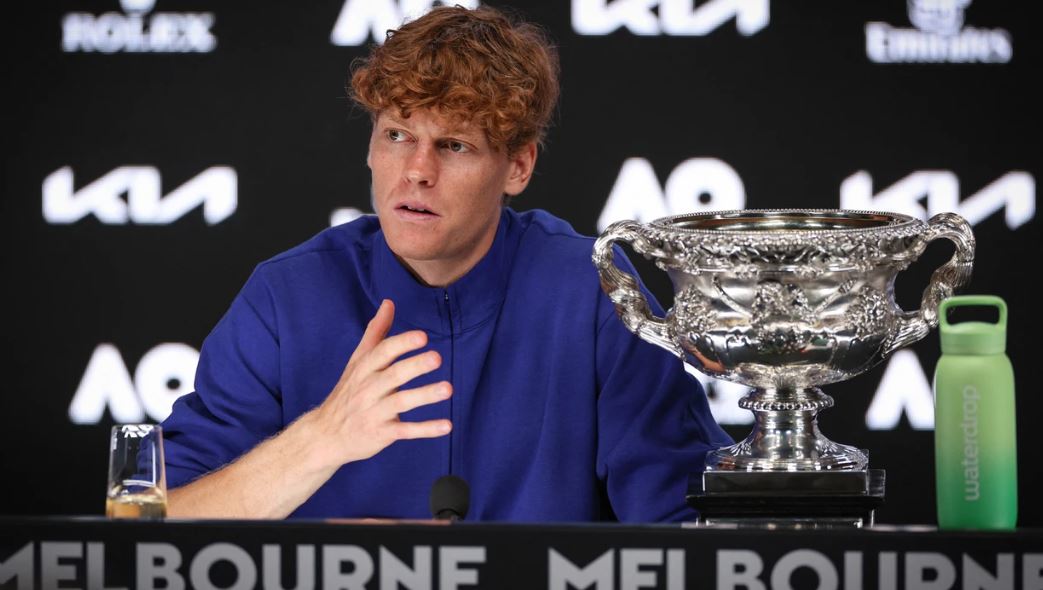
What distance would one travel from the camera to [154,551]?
1318mm

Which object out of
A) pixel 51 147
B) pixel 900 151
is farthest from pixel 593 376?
pixel 51 147

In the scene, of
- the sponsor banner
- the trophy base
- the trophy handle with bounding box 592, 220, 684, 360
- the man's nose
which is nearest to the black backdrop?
the man's nose

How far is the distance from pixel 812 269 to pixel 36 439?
237cm

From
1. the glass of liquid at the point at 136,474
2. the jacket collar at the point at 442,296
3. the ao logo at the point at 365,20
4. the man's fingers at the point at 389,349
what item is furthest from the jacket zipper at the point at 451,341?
the ao logo at the point at 365,20

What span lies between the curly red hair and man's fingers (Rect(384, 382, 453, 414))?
0.49 m

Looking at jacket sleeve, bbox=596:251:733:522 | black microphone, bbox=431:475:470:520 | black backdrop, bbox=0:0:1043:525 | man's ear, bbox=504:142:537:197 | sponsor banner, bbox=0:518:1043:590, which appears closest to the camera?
sponsor banner, bbox=0:518:1043:590

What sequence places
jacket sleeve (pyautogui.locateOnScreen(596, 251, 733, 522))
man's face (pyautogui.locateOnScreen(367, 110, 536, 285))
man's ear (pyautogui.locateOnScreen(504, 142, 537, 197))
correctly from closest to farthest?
jacket sleeve (pyautogui.locateOnScreen(596, 251, 733, 522))
man's face (pyautogui.locateOnScreen(367, 110, 536, 285))
man's ear (pyautogui.locateOnScreen(504, 142, 537, 197))

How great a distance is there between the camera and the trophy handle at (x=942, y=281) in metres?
1.65

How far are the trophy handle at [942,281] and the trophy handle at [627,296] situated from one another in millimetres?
254

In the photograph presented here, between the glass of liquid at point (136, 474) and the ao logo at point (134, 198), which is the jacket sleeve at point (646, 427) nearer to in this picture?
the glass of liquid at point (136, 474)

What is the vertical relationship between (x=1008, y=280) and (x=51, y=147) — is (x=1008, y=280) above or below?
below

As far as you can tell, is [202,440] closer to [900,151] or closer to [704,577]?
[704,577]

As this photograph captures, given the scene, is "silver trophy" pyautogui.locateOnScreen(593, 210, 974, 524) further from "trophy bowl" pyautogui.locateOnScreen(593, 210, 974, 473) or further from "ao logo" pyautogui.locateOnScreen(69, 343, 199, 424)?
"ao logo" pyautogui.locateOnScreen(69, 343, 199, 424)

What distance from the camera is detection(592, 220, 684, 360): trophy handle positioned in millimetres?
1704
